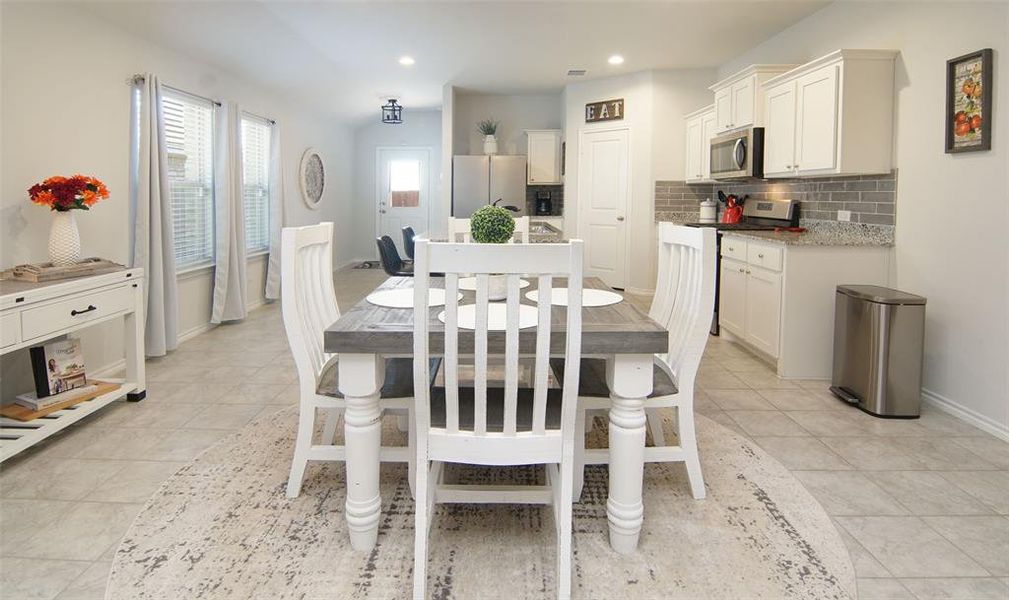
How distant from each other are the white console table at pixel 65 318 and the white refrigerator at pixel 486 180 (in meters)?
5.04

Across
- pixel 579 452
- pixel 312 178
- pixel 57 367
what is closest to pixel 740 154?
pixel 579 452

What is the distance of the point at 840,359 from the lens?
11.8 ft

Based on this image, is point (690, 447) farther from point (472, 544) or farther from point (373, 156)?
point (373, 156)

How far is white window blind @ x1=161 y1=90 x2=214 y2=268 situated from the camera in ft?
15.8

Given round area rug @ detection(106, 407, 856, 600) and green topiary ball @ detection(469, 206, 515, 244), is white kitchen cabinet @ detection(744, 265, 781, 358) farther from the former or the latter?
green topiary ball @ detection(469, 206, 515, 244)

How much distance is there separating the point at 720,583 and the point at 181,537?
1662 millimetres

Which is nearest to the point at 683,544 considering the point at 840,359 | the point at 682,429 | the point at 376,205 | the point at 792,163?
the point at 682,429

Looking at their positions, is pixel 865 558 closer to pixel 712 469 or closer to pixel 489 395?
pixel 712 469

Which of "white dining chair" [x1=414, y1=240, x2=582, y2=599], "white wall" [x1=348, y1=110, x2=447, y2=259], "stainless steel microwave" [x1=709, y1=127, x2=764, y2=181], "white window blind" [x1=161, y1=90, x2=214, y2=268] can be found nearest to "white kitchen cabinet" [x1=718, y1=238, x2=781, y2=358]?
"stainless steel microwave" [x1=709, y1=127, x2=764, y2=181]

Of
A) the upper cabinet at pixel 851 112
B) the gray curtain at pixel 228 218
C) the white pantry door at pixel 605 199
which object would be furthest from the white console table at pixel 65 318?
the white pantry door at pixel 605 199

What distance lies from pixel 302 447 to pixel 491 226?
1036mm

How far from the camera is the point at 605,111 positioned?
7.39m

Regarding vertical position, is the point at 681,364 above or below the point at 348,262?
below

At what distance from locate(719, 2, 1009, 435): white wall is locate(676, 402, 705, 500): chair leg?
5.77 ft
